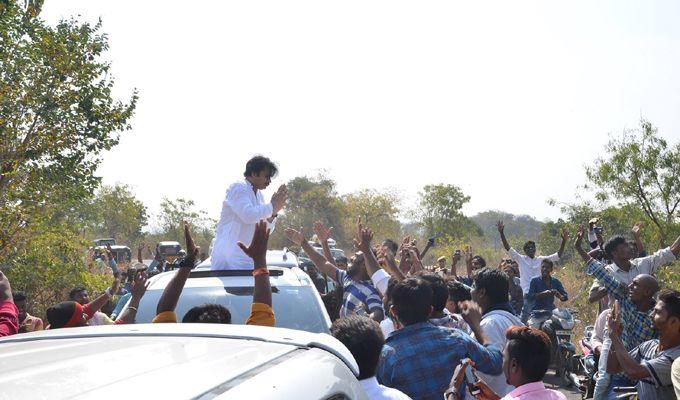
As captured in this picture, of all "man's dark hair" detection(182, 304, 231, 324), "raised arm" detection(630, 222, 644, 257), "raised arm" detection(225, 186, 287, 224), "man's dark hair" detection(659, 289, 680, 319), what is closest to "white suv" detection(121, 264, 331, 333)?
"raised arm" detection(225, 186, 287, 224)

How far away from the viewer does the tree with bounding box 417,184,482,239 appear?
4606 cm

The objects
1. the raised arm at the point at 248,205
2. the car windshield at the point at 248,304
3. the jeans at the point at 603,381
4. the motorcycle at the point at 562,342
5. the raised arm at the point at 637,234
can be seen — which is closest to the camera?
the car windshield at the point at 248,304

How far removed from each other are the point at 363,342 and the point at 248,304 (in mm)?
2103

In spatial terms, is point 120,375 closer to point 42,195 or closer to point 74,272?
point 42,195

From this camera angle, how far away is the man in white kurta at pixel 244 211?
6.34 m

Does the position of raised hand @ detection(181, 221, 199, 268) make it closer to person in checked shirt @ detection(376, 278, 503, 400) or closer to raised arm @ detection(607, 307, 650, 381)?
person in checked shirt @ detection(376, 278, 503, 400)

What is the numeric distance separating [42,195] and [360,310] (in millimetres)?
7455

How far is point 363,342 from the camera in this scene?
361 centimetres

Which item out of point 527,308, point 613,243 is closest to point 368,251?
point 613,243

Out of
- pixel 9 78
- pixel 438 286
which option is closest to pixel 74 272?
pixel 9 78

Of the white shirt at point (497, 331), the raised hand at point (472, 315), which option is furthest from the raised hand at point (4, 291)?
the white shirt at point (497, 331)

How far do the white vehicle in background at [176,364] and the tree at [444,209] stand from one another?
1711 inches

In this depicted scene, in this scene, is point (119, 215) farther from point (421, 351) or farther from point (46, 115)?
point (421, 351)

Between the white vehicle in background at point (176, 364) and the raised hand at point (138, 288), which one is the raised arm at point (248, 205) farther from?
the white vehicle in background at point (176, 364)
